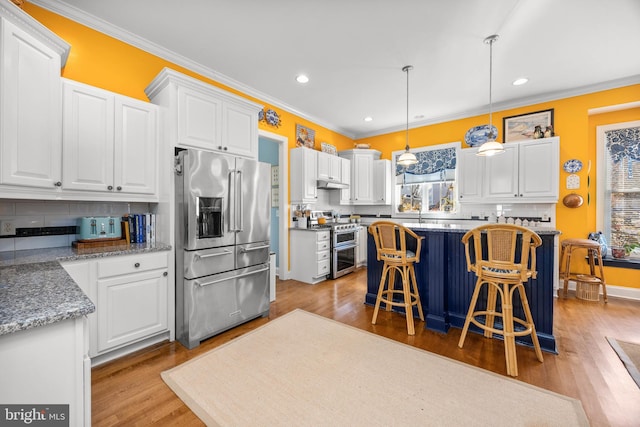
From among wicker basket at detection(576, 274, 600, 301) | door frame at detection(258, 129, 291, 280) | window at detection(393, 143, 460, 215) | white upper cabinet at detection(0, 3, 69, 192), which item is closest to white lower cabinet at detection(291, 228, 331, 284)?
door frame at detection(258, 129, 291, 280)

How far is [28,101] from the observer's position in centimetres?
160

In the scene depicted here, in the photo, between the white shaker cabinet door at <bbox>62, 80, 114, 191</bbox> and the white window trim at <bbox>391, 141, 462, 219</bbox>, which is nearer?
the white shaker cabinet door at <bbox>62, 80, 114, 191</bbox>

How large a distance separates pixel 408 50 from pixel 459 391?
10.4 feet

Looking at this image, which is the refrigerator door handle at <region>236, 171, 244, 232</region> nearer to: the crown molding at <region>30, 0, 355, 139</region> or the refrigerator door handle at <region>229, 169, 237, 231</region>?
the refrigerator door handle at <region>229, 169, 237, 231</region>

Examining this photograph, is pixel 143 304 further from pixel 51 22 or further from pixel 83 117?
pixel 51 22

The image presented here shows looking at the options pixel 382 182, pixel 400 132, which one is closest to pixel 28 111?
pixel 382 182

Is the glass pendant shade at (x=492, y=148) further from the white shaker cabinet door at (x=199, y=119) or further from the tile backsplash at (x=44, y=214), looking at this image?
the tile backsplash at (x=44, y=214)

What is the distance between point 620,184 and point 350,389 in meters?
4.89

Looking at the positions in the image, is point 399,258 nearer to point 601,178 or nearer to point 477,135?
point 477,135

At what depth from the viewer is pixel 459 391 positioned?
1.79 metres

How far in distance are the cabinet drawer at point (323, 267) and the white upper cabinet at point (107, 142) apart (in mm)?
2664

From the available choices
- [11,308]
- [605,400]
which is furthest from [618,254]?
[11,308]

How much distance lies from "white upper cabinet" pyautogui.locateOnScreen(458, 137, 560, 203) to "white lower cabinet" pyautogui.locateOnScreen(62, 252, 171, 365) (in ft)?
14.7

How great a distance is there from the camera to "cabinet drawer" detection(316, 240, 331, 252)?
4.31 metres
